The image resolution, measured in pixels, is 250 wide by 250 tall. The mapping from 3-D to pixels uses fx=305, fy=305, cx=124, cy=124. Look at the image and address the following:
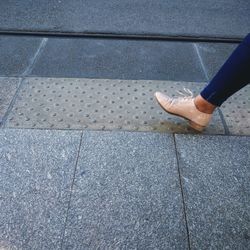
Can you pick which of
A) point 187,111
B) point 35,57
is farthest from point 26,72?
point 187,111

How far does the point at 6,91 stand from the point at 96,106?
0.80 m

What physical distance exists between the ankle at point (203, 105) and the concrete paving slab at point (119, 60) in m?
0.73

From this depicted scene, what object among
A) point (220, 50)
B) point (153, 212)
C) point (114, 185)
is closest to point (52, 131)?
point (114, 185)

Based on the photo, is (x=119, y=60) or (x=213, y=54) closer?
(x=119, y=60)

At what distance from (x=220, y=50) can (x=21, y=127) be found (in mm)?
2256

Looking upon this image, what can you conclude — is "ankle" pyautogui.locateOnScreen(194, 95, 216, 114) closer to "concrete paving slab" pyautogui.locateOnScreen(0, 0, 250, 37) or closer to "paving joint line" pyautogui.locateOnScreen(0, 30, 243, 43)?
"paving joint line" pyautogui.locateOnScreen(0, 30, 243, 43)

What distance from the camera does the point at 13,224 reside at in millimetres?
1666

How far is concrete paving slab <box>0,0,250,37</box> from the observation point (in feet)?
11.8

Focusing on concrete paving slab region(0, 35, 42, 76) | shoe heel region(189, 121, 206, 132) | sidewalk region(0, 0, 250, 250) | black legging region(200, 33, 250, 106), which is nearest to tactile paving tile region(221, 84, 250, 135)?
sidewalk region(0, 0, 250, 250)

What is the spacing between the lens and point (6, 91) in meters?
2.60

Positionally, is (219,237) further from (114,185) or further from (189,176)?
(114,185)

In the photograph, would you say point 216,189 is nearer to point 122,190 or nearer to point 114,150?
point 122,190

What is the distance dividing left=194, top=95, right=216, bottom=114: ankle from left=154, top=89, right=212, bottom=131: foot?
22 millimetres

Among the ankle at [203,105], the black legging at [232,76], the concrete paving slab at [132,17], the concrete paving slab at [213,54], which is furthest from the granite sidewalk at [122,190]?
the concrete paving slab at [132,17]
